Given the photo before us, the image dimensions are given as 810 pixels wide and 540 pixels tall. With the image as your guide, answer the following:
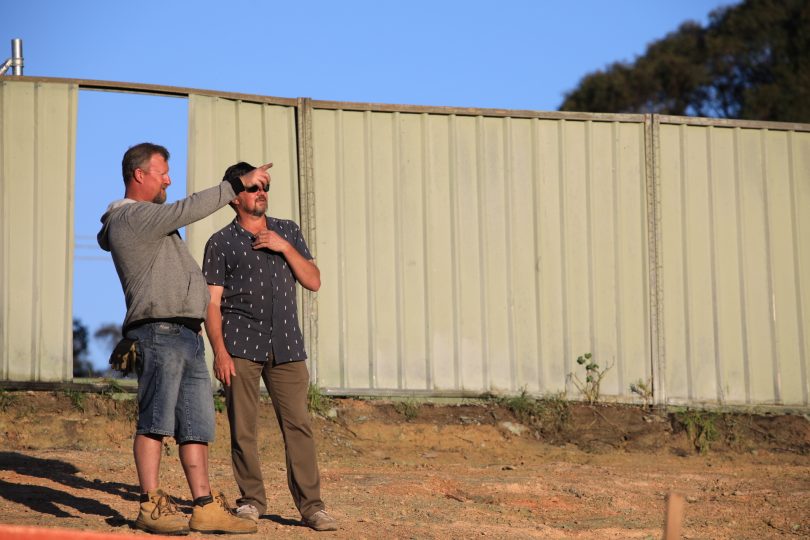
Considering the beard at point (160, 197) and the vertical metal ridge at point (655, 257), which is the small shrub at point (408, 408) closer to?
the vertical metal ridge at point (655, 257)

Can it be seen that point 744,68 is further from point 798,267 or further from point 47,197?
point 47,197

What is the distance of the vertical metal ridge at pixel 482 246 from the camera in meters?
9.42

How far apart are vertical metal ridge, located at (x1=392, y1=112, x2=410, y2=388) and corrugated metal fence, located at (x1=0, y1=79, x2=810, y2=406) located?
0.7 inches

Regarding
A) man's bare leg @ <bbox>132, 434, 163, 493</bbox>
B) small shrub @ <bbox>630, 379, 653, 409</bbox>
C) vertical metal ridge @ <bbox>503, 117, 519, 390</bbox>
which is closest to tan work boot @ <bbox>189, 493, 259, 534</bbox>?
man's bare leg @ <bbox>132, 434, 163, 493</bbox>

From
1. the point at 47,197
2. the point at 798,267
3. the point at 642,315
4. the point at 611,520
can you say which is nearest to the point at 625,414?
the point at 642,315

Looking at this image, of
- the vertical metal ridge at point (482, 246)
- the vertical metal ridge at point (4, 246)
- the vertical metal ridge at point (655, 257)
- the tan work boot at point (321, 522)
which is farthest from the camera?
the vertical metal ridge at point (655, 257)

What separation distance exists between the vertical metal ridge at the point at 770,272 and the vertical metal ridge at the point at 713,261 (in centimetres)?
49

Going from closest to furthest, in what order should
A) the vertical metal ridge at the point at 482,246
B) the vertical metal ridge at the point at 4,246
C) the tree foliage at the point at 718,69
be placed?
1. the vertical metal ridge at the point at 4,246
2. the vertical metal ridge at the point at 482,246
3. the tree foliage at the point at 718,69

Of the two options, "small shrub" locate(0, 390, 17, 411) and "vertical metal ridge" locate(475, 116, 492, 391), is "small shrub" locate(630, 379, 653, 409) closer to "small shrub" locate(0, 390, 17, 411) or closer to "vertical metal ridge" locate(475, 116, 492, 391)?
"vertical metal ridge" locate(475, 116, 492, 391)

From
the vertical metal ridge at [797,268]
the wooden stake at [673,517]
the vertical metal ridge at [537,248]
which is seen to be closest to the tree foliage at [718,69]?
the vertical metal ridge at [797,268]

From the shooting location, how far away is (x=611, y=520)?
679 cm

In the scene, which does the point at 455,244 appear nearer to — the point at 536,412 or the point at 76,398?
the point at 536,412

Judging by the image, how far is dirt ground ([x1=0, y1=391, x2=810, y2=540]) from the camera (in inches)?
250

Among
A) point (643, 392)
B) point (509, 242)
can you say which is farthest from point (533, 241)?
point (643, 392)
